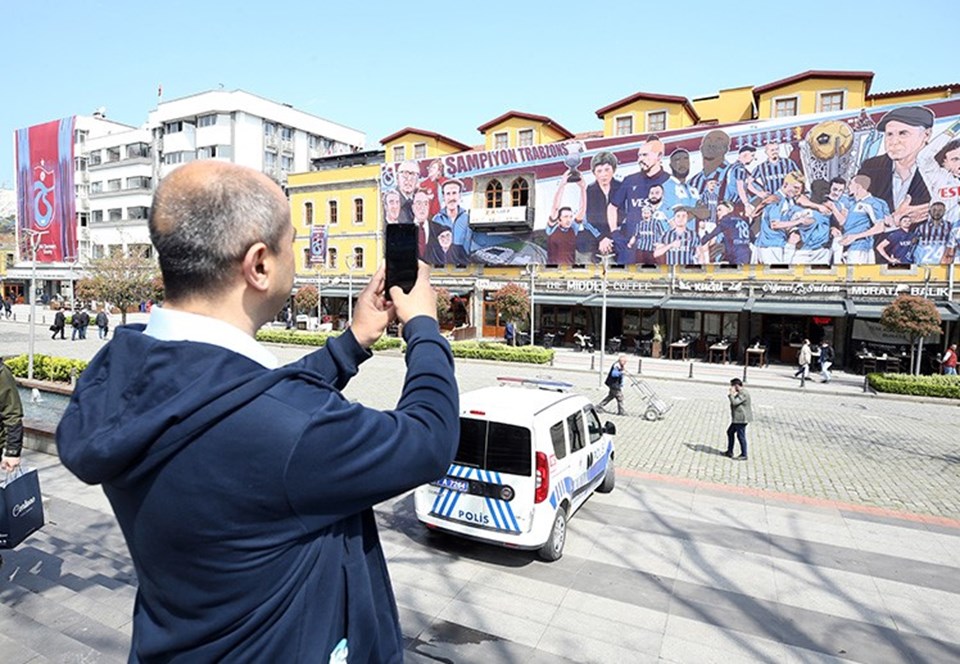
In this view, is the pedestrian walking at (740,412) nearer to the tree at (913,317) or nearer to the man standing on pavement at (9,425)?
the man standing on pavement at (9,425)

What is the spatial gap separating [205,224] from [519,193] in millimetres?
33520

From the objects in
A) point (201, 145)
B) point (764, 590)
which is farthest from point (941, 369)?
point (201, 145)

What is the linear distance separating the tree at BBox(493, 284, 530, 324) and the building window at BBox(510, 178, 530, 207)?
656 cm

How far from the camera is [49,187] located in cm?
5591

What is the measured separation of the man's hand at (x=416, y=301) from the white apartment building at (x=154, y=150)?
54.7m

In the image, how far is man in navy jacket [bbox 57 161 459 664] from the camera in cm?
122

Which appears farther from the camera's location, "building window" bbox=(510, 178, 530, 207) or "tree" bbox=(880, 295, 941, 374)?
"building window" bbox=(510, 178, 530, 207)

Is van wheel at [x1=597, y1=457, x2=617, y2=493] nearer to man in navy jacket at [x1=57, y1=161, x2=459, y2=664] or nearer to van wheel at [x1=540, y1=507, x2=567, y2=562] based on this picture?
van wheel at [x1=540, y1=507, x2=567, y2=562]

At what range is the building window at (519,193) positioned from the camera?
33.8m

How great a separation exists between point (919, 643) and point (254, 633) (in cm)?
654

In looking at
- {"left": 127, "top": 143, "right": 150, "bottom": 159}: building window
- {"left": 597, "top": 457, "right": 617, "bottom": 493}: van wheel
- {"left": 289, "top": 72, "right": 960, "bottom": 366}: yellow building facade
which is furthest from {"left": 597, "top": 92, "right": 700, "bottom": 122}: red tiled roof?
{"left": 127, "top": 143, "right": 150, "bottom": 159}: building window

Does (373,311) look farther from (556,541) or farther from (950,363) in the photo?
(950,363)

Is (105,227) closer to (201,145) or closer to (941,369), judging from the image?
(201,145)

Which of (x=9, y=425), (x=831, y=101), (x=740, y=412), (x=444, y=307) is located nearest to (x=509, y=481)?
(x=9, y=425)
